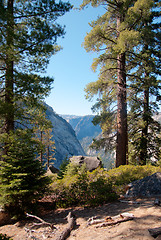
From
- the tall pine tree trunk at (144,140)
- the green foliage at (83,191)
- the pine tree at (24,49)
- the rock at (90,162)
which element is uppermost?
the pine tree at (24,49)

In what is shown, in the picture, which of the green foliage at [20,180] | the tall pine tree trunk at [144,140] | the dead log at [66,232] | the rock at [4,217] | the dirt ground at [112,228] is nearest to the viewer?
the dirt ground at [112,228]

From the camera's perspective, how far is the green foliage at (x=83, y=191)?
5.02m

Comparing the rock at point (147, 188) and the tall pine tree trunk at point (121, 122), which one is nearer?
the rock at point (147, 188)

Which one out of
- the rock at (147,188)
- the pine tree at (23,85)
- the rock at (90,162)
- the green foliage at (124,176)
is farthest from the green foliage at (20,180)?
the rock at (90,162)

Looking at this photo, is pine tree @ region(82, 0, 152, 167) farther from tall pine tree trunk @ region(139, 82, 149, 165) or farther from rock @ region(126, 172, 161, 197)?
rock @ region(126, 172, 161, 197)

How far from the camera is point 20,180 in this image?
4.25 metres

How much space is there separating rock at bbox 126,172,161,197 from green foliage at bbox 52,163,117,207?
61cm

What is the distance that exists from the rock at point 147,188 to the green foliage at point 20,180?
2739 mm

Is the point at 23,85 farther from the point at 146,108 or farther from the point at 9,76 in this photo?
the point at 146,108

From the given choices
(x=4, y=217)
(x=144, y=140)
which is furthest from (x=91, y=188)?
(x=144, y=140)

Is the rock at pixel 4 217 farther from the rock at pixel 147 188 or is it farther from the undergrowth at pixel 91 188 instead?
the rock at pixel 147 188

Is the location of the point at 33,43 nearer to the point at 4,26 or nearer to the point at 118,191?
the point at 4,26

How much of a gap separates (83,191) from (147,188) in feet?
6.71

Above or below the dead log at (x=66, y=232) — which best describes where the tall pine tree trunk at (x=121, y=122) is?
above
